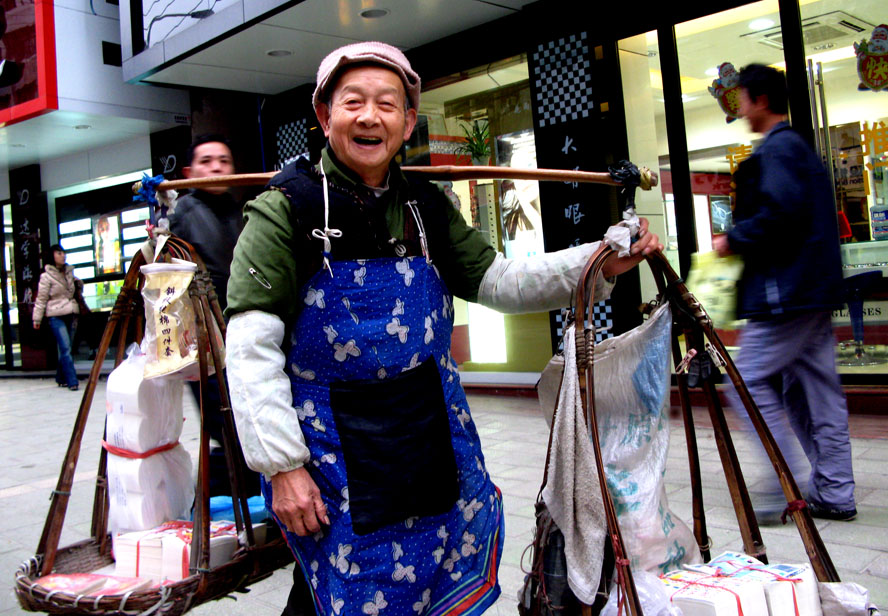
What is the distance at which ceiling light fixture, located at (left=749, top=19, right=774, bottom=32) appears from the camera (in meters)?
5.75

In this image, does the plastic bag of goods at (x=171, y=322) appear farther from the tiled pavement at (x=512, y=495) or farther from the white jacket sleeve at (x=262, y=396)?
the tiled pavement at (x=512, y=495)

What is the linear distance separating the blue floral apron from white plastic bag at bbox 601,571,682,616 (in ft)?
1.23

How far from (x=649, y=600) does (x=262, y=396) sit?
98 cm

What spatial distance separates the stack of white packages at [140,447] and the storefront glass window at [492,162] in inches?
199

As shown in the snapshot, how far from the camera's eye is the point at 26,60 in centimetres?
952

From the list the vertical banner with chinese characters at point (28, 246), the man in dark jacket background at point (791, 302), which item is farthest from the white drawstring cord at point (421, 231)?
the vertical banner with chinese characters at point (28, 246)

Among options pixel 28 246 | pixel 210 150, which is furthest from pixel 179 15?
pixel 28 246

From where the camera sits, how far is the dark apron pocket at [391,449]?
172cm

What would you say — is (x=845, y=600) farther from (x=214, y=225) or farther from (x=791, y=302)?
(x=214, y=225)

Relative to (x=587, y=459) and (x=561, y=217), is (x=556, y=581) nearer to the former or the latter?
(x=587, y=459)

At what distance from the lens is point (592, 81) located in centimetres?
643

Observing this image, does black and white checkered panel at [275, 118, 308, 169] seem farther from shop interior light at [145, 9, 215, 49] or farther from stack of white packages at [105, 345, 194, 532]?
stack of white packages at [105, 345, 194, 532]

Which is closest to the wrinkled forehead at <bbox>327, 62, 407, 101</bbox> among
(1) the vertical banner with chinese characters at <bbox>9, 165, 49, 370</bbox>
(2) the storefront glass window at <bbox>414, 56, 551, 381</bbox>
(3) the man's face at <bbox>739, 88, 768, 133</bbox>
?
(3) the man's face at <bbox>739, 88, 768, 133</bbox>

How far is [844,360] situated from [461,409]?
16.1 ft
